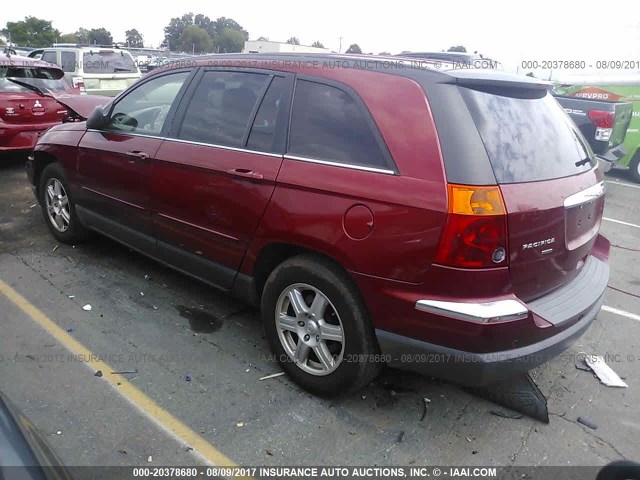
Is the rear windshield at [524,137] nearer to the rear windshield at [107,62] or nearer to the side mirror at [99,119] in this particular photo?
the side mirror at [99,119]

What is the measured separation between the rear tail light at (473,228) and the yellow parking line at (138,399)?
1.46 m

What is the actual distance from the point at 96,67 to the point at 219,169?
10404 millimetres

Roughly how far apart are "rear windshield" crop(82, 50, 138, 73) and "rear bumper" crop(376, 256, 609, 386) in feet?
37.9

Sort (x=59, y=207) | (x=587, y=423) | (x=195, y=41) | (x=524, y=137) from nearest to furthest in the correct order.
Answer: (x=524, y=137) → (x=587, y=423) → (x=59, y=207) → (x=195, y=41)

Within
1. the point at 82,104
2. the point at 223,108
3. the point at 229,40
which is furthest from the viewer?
the point at 229,40

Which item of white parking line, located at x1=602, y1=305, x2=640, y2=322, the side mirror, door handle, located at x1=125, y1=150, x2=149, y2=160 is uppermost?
the side mirror

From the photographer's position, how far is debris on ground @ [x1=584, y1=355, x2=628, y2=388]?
10.6 feet

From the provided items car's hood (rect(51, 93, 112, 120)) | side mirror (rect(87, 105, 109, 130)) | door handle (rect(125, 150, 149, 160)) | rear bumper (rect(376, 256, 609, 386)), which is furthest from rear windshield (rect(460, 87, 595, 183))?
car's hood (rect(51, 93, 112, 120))

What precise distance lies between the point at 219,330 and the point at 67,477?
1985mm

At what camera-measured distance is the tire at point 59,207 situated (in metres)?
4.68

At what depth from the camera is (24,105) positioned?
7.19 meters

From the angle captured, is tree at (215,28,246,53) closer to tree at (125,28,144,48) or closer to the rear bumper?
tree at (125,28,144,48)

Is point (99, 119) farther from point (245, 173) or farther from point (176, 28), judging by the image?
point (176, 28)

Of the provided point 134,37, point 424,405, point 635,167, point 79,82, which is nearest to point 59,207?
point 424,405
